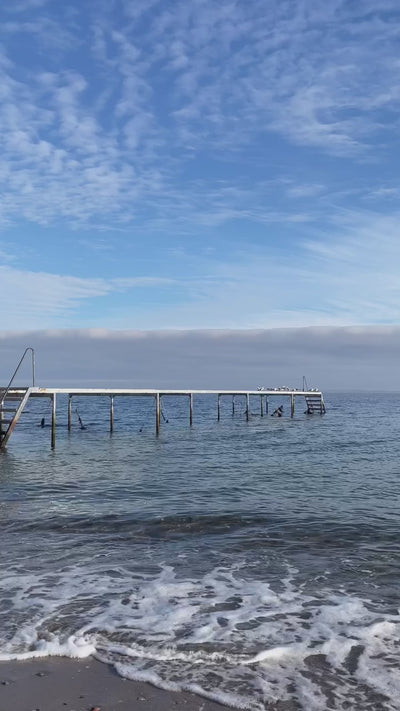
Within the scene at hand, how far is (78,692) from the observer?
5.75 metres

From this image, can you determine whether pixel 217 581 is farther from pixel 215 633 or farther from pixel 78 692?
pixel 78 692

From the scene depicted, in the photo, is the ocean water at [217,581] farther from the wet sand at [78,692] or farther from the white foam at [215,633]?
the wet sand at [78,692]

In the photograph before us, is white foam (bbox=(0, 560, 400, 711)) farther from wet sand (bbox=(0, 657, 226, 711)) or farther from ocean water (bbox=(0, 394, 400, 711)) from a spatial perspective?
wet sand (bbox=(0, 657, 226, 711))

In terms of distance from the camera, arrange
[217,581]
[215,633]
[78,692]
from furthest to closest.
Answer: [217,581] < [215,633] < [78,692]

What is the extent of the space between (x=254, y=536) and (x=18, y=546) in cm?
539

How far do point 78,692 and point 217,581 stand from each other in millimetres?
4379

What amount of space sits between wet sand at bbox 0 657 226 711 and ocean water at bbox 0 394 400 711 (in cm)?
22

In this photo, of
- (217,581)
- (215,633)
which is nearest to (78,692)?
(215,633)

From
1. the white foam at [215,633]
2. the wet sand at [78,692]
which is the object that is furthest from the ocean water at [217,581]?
the wet sand at [78,692]

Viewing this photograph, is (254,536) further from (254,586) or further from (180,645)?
(180,645)

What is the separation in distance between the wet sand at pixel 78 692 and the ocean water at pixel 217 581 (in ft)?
0.73

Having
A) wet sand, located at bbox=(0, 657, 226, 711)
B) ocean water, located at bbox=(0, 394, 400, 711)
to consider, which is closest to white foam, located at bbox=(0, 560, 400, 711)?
ocean water, located at bbox=(0, 394, 400, 711)

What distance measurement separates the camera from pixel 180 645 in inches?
280

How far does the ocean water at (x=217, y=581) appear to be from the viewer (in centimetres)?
641
